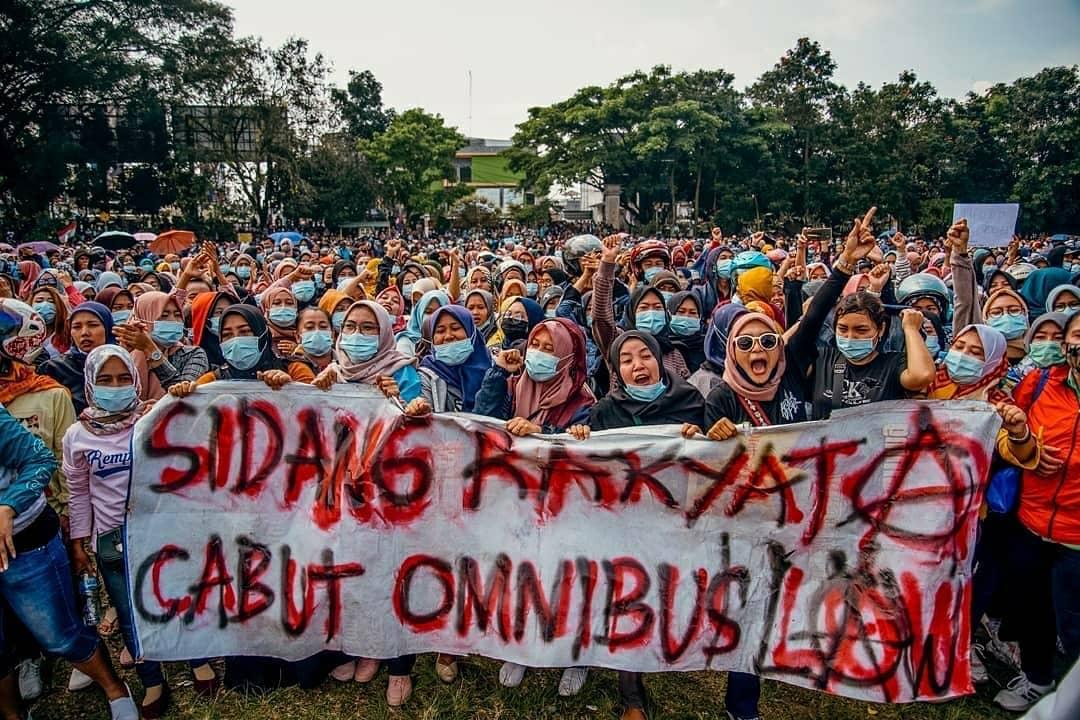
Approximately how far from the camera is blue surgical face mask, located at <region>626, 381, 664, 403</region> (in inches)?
124

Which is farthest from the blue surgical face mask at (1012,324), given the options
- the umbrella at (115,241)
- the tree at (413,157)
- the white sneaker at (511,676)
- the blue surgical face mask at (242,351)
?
the tree at (413,157)

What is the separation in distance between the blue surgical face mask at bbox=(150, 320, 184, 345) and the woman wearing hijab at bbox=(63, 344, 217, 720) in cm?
127

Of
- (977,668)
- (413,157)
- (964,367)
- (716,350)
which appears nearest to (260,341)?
(716,350)

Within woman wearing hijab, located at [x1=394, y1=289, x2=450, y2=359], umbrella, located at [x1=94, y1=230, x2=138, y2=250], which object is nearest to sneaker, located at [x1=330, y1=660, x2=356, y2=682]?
woman wearing hijab, located at [x1=394, y1=289, x2=450, y2=359]

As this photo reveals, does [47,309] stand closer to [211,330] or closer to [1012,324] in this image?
[211,330]

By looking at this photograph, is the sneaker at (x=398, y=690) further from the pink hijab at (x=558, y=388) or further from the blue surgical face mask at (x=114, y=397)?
the blue surgical face mask at (x=114, y=397)

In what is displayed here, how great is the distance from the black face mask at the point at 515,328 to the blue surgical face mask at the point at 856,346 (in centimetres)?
207

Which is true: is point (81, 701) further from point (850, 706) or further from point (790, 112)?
point (790, 112)

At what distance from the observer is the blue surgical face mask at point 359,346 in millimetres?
3664

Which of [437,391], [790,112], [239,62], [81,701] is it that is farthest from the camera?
[790,112]

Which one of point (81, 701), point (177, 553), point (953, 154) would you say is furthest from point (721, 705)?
point (953, 154)

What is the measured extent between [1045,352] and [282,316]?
14.5 ft

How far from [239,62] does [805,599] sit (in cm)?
3690

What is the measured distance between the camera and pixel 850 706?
10.2 ft
